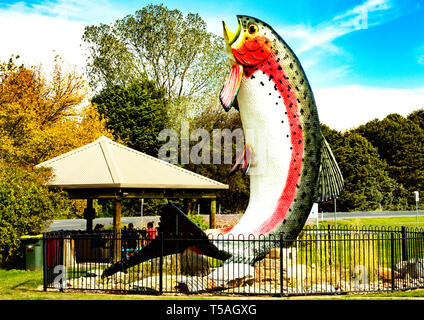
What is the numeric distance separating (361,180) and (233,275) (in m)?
39.3

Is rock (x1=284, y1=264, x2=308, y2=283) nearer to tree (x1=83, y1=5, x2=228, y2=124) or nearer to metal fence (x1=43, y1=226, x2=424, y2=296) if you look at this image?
metal fence (x1=43, y1=226, x2=424, y2=296)

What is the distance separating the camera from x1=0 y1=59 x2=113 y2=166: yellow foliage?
22891 millimetres

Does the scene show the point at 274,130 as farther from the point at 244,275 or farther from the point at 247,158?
the point at 244,275

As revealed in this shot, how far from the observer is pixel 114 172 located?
15898mm

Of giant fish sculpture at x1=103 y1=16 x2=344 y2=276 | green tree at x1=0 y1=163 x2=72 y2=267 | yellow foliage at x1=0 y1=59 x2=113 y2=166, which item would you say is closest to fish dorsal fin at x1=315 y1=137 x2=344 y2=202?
giant fish sculpture at x1=103 y1=16 x2=344 y2=276

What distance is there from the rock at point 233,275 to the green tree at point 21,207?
643 cm

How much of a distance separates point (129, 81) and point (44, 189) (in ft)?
91.3

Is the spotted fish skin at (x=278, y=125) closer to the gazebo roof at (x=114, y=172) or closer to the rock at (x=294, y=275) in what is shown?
the rock at (x=294, y=275)

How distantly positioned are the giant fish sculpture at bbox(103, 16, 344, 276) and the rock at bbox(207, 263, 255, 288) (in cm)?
106

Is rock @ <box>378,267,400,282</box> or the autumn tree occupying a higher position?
the autumn tree

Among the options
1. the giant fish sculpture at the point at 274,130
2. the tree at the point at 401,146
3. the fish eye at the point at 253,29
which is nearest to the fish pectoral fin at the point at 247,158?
the giant fish sculpture at the point at 274,130

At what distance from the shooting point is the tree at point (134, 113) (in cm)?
4059

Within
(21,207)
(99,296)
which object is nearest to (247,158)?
(99,296)

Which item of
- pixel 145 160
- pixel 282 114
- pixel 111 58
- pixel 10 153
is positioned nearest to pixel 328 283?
pixel 282 114
